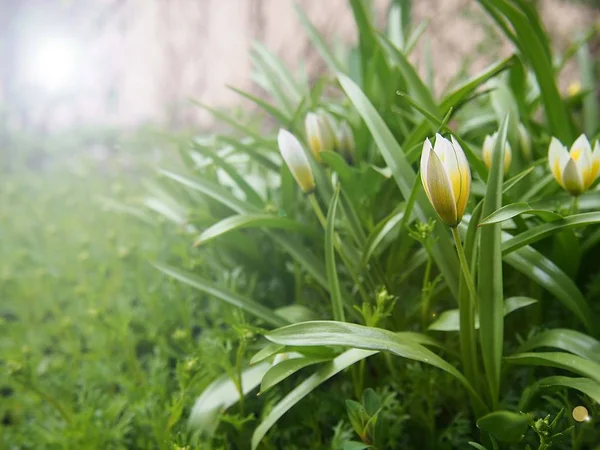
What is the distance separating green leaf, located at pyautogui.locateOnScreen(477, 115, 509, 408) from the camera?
1.98 ft

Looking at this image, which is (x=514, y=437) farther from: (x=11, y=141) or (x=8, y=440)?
(x=11, y=141)

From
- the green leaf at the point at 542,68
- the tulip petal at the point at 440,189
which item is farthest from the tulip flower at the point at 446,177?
the green leaf at the point at 542,68

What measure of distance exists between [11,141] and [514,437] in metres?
2.72

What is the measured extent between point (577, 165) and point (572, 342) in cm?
20

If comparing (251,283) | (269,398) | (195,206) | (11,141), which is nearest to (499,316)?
(269,398)

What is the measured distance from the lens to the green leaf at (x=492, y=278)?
0.60m

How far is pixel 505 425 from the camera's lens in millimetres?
562

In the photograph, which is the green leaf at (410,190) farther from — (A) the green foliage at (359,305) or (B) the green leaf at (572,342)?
(B) the green leaf at (572,342)

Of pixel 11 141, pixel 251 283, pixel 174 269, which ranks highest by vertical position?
pixel 11 141

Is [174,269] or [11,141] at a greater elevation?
[11,141]

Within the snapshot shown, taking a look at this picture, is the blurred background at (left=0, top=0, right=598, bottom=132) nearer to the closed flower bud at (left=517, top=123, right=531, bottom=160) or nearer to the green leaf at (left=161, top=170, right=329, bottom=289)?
the closed flower bud at (left=517, top=123, right=531, bottom=160)

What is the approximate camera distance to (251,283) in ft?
3.01

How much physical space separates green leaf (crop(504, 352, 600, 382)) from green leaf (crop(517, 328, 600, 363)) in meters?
0.03

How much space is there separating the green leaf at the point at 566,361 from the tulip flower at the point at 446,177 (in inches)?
7.7
